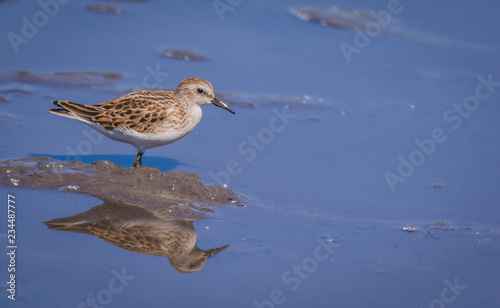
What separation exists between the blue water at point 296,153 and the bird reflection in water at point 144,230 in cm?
14

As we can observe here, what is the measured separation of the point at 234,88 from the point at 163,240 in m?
5.02

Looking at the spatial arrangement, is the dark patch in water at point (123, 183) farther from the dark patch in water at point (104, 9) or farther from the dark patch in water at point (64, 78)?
the dark patch in water at point (104, 9)

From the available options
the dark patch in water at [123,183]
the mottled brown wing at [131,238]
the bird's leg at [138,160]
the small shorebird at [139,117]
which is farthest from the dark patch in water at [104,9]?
the mottled brown wing at [131,238]

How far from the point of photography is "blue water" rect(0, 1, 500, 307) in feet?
22.5

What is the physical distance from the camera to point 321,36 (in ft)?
46.3

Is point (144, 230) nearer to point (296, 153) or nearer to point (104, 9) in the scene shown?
point (296, 153)

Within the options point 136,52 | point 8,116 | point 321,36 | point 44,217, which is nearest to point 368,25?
point 321,36

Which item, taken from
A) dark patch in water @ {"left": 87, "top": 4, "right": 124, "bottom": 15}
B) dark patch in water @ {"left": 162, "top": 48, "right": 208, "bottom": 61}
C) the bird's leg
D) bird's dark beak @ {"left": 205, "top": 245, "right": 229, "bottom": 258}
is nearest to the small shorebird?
the bird's leg

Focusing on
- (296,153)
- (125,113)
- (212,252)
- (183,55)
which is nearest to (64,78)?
(183,55)

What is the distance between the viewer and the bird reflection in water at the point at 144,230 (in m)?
7.21

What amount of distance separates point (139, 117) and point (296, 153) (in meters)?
2.48

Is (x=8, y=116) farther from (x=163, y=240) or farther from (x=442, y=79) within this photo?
(x=442, y=79)

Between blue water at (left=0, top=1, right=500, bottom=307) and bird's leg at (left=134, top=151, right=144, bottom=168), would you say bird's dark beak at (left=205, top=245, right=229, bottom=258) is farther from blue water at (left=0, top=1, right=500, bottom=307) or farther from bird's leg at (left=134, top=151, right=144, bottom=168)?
bird's leg at (left=134, top=151, right=144, bottom=168)

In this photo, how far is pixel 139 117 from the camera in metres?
9.19
